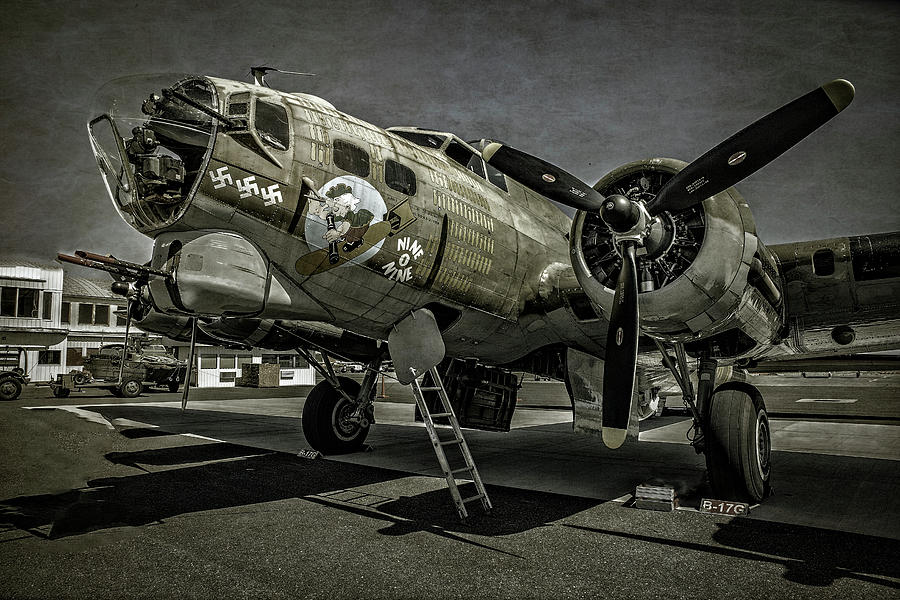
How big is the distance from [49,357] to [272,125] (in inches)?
1681

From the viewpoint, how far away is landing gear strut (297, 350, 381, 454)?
10695 millimetres

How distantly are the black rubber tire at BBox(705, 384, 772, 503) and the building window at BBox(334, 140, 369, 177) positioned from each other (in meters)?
5.38

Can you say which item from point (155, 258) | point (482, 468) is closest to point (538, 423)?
point (482, 468)

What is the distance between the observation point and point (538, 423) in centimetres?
1756

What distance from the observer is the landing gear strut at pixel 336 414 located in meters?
10.7

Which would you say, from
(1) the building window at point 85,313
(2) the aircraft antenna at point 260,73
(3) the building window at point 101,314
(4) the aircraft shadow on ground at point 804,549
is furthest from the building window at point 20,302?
(4) the aircraft shadow on ground at point 804,549

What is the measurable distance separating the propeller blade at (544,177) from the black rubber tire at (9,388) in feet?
84.6

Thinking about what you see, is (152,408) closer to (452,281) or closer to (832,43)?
(452,281)

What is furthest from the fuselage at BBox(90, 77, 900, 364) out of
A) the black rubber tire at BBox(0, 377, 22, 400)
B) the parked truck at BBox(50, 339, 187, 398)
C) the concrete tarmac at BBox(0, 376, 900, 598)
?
the parked truck at BBox(50, 339, 187, 398)

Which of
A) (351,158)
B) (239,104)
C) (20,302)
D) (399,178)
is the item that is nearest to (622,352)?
(399,178)

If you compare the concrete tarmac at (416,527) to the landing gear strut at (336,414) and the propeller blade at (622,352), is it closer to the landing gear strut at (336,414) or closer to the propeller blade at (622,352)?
the landing gear strut at (336,414)

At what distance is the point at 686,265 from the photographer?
6.53 m

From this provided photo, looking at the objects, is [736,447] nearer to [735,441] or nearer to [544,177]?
[735,441]

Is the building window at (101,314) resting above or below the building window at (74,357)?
above
